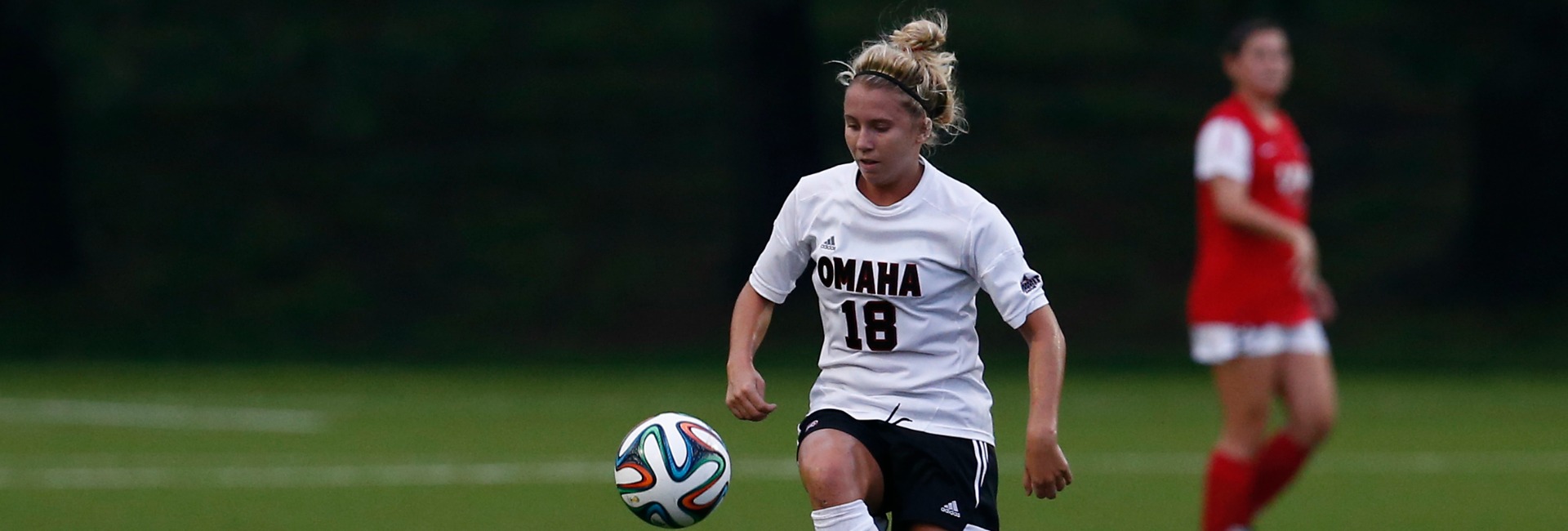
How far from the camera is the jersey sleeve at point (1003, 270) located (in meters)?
5.24

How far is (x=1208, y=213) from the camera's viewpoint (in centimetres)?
764

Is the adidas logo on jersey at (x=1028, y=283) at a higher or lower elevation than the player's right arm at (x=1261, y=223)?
higher

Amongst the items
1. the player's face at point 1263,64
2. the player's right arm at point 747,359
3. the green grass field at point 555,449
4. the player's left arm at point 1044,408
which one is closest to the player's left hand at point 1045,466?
the player's left arm at point 1044,408

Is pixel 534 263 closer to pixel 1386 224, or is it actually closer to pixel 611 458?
pixel 1386 224

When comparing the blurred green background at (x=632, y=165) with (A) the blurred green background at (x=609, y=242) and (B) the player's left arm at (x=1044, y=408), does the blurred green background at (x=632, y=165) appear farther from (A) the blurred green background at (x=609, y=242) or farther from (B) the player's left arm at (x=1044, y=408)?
(B) the player's left arm at (x=1044, y=408)

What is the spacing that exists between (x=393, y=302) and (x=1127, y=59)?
10.7m

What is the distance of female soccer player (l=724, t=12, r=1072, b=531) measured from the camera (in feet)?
17.3

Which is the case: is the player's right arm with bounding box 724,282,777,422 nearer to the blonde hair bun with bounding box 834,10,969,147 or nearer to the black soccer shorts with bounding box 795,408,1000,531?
the black soccer shorts with bounding box 795,408,1000,531

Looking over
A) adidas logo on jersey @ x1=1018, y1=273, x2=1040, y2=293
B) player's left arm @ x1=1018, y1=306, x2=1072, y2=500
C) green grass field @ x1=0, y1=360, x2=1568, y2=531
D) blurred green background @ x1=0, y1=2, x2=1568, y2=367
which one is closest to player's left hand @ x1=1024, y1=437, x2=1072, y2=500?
player's left arm @ x1=1018, y1=306, x2=1072, y2=500

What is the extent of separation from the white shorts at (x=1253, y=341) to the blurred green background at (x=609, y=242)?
4.85 feet

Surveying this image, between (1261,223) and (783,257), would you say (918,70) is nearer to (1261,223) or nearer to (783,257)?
(783,257)

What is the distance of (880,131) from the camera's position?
529 centimetres

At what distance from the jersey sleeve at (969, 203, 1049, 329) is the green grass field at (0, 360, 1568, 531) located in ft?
11.8

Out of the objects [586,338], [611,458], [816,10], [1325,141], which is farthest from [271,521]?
[1325,141]
